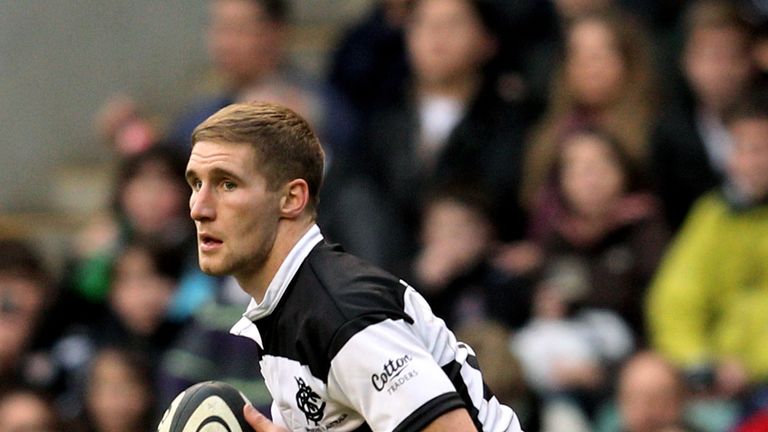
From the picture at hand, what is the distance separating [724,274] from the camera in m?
6.44

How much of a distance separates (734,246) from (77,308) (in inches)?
119

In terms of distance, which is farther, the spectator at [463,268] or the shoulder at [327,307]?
the spectator at [463,268]

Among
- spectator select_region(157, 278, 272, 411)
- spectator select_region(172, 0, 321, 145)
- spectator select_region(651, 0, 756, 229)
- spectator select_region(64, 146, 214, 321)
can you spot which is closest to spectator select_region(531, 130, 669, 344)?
spectator select_region(651, 0, 756, 229)

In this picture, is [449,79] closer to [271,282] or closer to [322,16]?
[322,16]

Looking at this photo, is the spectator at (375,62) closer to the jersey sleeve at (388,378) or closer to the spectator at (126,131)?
the spectator at (126,131)

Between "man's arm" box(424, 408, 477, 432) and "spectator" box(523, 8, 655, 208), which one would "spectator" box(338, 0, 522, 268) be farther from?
"man's arm" box(424, 408, 477, 432)

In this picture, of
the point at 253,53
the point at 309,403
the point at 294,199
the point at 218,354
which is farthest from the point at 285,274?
the point at 253,53

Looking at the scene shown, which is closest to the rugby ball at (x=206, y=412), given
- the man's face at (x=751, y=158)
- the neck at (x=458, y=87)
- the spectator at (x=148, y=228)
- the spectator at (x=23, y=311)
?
the man's face at (x=751, y=158)

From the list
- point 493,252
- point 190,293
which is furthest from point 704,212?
point 190,293

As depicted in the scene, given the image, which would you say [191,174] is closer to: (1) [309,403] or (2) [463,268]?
(1) [309,403]

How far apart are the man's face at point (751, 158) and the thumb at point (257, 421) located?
2.71 meters

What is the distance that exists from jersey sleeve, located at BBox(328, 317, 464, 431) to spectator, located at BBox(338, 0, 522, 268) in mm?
3342

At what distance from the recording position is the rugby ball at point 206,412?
4.08 meters

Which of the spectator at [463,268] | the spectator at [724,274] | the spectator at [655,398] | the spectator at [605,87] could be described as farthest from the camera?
the spectator at [605,87]
